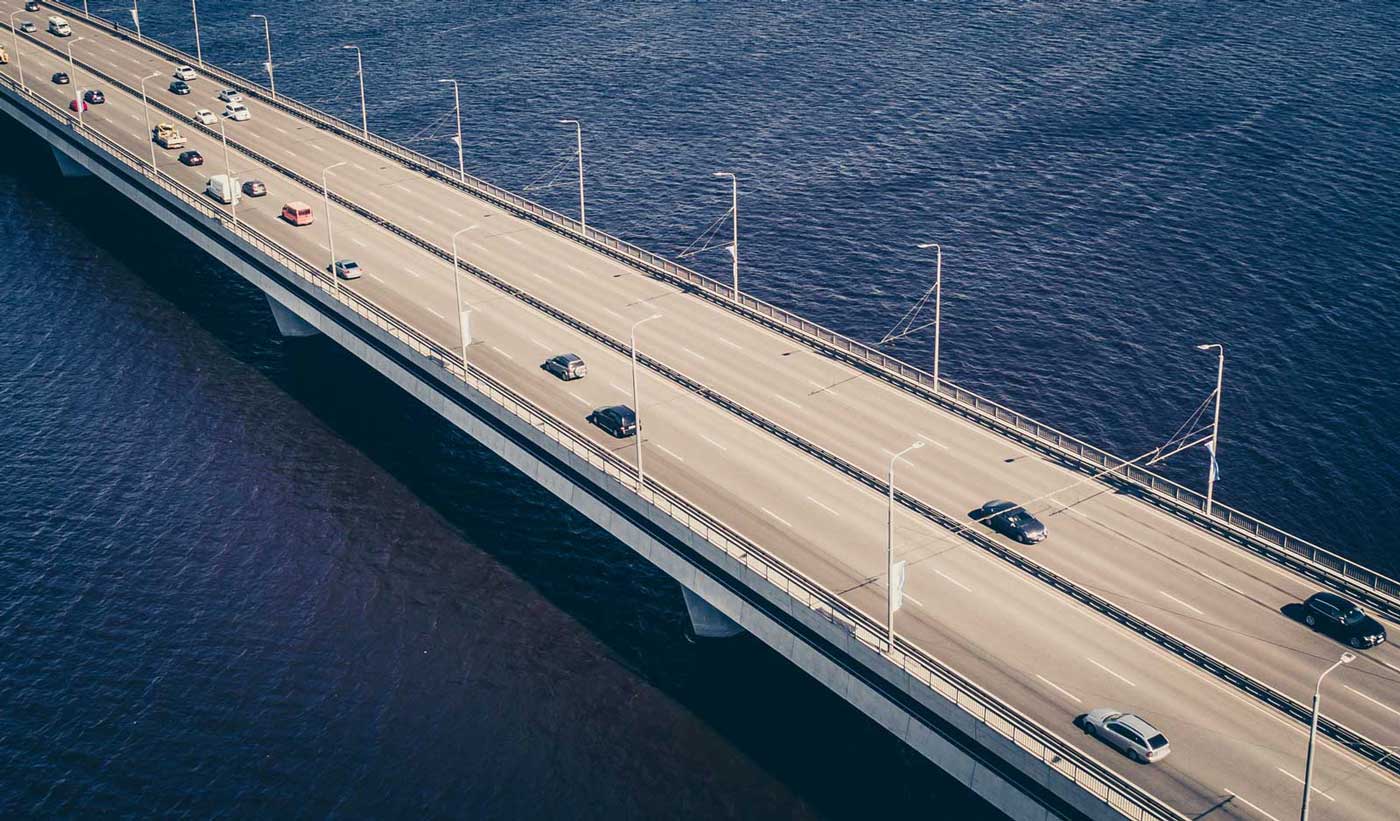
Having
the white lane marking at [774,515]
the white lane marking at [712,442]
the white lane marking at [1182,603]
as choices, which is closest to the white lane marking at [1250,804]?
the white lane marking at [1182,603]

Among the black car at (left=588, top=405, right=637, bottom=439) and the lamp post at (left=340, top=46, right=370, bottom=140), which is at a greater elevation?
the lamp post at (left=340, top=46, right=370, bottom=140)

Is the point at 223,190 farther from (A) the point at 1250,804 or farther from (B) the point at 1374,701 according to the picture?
(B) the point at 1374,701

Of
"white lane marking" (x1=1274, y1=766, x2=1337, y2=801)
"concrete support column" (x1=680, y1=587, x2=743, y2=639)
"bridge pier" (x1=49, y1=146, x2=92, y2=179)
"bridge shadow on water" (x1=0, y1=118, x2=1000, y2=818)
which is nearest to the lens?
"white lane marking" (x1=1274, y1=766, x2=1337, y2=801)

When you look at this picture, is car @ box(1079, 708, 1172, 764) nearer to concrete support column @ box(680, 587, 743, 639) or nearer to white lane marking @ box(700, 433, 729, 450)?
concrete support column @ box(680, 587, 743, 639)

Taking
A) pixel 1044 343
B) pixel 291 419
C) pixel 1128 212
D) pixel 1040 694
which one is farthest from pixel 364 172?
pixel 1040 694

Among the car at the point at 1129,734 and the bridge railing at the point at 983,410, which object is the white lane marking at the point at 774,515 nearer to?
the bridge railing at the point at 983,410

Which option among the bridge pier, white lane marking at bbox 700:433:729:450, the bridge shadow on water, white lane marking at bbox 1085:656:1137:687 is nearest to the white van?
the bridge shadow on water
